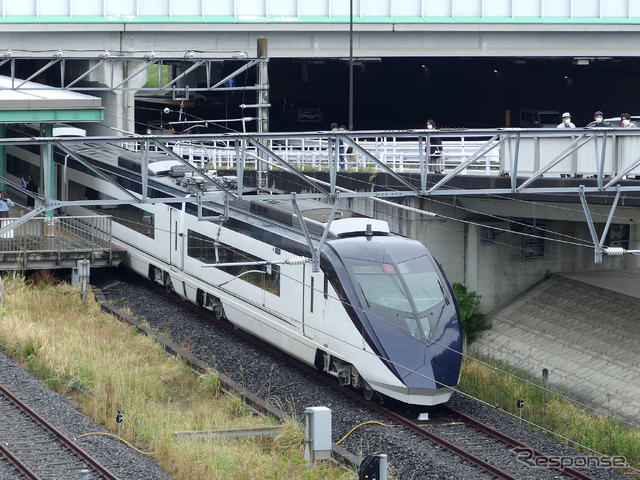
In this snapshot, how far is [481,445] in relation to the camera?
17.3 m

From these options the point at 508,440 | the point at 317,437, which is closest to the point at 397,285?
the point at 508,440

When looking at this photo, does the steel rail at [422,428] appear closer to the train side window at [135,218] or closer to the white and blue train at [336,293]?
the white and blue train at [336,293]

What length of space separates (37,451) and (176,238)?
979 centimetres

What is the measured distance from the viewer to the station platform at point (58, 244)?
26.5 meters

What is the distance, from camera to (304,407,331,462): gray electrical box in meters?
15.2

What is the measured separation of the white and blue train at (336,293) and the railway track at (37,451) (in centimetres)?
364

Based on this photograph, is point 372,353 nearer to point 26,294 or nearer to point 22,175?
point 26,294

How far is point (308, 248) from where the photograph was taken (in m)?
19.3

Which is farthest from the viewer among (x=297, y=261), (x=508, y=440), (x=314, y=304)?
(x=314, y=304)

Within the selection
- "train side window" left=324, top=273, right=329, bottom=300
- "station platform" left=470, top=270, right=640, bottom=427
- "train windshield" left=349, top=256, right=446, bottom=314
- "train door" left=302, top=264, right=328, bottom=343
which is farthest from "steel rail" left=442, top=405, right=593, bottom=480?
"station platform" left=470, top=270, right=640, bottom=427

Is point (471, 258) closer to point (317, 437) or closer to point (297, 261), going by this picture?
point (297, 261)

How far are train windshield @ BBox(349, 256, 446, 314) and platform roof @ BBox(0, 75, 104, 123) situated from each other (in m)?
13.7

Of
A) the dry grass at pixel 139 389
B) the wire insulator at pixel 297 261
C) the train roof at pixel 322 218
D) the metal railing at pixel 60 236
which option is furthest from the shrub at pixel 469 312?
the metal railing at pixel 60 236

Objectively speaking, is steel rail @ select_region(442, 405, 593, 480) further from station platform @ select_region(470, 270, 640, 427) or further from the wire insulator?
station platform @ select_region(470, 270, 640, 427)
